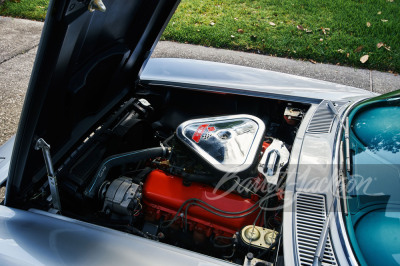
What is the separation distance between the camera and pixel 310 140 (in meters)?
1.81

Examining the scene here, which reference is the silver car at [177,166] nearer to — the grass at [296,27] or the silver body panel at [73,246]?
the silver body panel at [73,246]

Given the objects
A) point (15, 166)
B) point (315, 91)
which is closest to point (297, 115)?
point (315, 91)

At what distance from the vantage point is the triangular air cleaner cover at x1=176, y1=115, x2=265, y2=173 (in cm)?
174

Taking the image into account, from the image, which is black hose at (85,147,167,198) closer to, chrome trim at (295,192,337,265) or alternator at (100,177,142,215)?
alternator at (100,177,142,215)

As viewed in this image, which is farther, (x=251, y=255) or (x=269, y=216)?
(x=269, y=216)

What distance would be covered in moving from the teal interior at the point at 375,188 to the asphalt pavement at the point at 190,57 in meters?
2.67

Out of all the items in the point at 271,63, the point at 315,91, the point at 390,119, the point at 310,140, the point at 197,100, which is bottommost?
the point at 310,140

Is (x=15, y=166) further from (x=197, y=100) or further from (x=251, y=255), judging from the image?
(x=197, y=100)

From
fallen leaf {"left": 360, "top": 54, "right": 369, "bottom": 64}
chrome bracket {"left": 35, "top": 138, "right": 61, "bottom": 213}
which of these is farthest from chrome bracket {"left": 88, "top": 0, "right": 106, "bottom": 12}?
fallen leaf {"left": 360, "top": 54, "right": 369, "bottom": 64}

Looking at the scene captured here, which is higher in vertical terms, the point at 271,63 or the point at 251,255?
the point at 271,63

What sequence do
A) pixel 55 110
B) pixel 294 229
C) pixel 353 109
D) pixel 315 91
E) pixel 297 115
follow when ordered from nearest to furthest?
pixel 294 229, pixel 55 110, pixel 353 109, pixel 297 115, pixel 315 91

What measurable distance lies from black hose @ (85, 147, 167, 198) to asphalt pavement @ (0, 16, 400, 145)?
7.56 ft

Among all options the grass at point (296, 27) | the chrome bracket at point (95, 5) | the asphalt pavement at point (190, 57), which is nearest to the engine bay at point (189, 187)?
the chrome bracket at point (95, 5)

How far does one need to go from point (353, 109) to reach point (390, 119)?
252 millimetres
